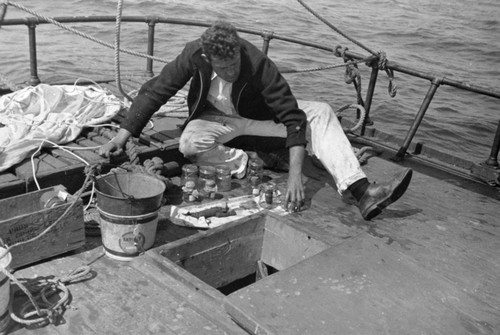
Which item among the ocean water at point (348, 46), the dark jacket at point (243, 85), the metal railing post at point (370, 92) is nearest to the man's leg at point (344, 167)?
the dark jacket at point (243, 85)

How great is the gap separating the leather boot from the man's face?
1337mm

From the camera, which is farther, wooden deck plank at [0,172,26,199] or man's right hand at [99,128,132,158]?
man's right hand at [99,128,132,158]

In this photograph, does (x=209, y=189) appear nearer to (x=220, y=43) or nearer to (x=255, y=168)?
(x=255, y=168)

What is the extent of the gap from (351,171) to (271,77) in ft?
3.14

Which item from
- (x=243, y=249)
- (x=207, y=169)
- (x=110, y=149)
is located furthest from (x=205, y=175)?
(x=243, y=249)

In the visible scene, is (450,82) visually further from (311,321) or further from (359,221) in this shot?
(311,321)

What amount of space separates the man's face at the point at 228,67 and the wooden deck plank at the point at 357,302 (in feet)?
5.49

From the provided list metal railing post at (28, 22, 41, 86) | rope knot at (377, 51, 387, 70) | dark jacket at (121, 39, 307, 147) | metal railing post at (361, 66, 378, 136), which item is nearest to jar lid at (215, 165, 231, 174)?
dark jacket at (121, 39, 307, 147)

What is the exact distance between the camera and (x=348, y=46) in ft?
45.6

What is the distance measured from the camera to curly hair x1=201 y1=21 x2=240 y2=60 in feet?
12.8

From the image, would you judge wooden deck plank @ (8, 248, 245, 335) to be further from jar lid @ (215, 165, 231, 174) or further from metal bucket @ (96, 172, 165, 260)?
jar lid @ (215, 165, 231, 174)

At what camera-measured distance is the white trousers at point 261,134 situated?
440cm

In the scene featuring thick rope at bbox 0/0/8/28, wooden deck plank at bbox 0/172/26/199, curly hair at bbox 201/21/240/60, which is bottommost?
wooden deck plank at bbox 0/172/26/199

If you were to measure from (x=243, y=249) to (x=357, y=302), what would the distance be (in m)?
1.09
